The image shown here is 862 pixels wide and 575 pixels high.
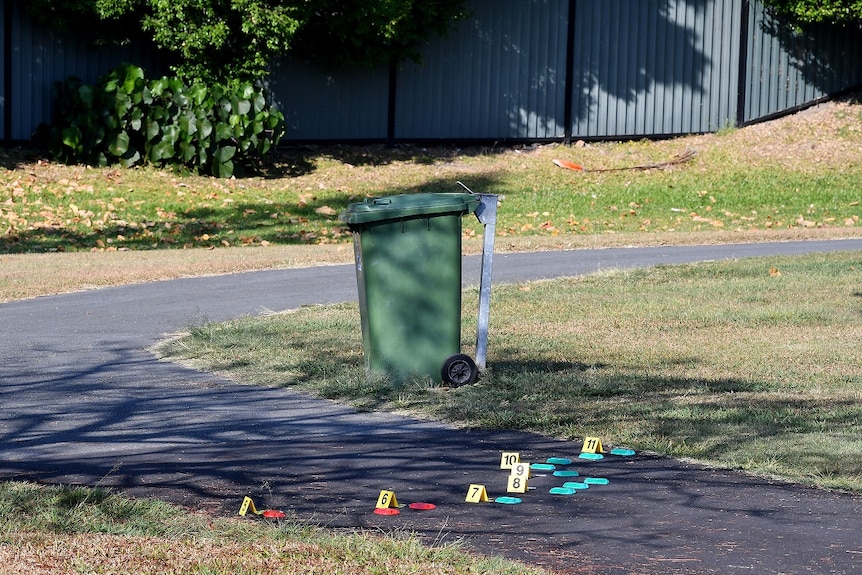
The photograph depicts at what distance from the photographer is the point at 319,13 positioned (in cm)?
2295

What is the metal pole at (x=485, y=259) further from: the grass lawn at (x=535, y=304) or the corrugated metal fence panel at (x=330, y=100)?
the corrugated metal fence panel at (x=330, y=100)

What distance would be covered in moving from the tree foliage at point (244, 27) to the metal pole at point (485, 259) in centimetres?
1348

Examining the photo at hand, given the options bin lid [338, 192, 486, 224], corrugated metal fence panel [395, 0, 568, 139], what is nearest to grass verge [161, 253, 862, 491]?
bin lid [338, 192, 486, 224]

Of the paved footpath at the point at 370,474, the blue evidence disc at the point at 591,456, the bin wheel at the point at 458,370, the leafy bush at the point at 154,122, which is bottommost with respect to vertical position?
the paved footpath at the point at 370,474

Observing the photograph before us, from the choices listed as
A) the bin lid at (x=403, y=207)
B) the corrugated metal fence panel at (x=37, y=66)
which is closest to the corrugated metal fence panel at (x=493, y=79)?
the corrugated metal fence panel at (x=37, y=66)

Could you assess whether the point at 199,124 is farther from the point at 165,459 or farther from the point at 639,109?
A: the point at 165,459

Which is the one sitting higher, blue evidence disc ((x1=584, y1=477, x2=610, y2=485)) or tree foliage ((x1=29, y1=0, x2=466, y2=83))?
tree foliage ((x1=29, y1=0, x2=466, y2=83))

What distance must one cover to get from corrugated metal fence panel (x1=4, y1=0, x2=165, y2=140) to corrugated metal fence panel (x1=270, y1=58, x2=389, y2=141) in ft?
11.0

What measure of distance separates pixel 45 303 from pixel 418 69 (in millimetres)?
13728

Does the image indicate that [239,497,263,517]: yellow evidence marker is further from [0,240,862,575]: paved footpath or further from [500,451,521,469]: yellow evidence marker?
[500,451,521,469]: yellow evidence marker

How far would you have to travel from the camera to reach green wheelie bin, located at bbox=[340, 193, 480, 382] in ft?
26.8

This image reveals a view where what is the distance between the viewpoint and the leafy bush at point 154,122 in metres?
20.9

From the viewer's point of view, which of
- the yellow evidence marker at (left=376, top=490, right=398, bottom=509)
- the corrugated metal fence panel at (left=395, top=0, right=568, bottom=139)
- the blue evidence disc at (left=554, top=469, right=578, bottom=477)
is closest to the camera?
the yellow evidence marker at (left=376, top=490, right=398, bottom=509)

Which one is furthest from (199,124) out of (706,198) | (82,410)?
(82,410)
